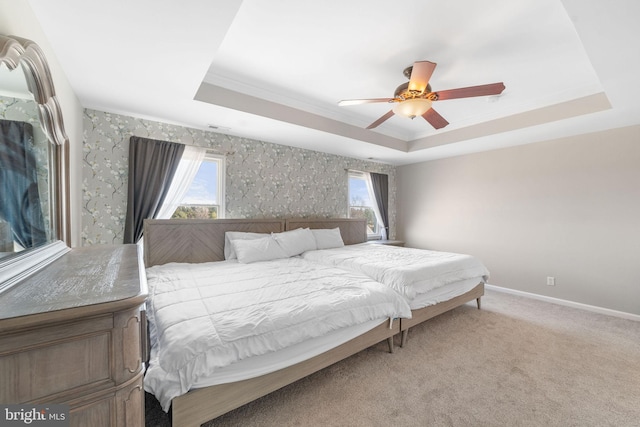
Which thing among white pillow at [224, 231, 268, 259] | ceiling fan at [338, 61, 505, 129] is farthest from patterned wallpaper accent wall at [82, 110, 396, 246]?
ceiling fan at [338, 61, 505, 129]

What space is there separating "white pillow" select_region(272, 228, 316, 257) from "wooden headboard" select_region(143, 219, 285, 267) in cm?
51

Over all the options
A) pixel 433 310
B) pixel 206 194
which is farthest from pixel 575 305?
pixel 206 194

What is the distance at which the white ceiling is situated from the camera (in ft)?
4.95

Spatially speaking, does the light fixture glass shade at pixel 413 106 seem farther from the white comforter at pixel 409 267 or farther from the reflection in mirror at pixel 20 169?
the reflection in mirror at pixel 20 169

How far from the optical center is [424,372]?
197cm

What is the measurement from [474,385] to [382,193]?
12.6 feet

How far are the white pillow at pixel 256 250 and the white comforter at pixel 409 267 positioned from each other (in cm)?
45

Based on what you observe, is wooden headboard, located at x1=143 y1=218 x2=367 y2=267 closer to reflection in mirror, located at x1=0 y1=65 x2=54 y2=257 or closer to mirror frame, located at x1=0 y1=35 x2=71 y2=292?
mirror frame, located at x1=0 y1=35 x2=71 y2=292

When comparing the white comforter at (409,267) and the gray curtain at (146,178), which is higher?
the gray curtain at (146,178)

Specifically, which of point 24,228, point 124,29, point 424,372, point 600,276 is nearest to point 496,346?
point 424,372

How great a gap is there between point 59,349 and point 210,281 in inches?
60.9

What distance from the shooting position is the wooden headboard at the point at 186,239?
112 inches

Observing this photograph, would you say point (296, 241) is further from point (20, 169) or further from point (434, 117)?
point (20, 169)

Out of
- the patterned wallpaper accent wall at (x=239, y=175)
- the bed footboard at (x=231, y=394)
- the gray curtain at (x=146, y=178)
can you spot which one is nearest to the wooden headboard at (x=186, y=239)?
the gray curtain at (x=146, y=178)
